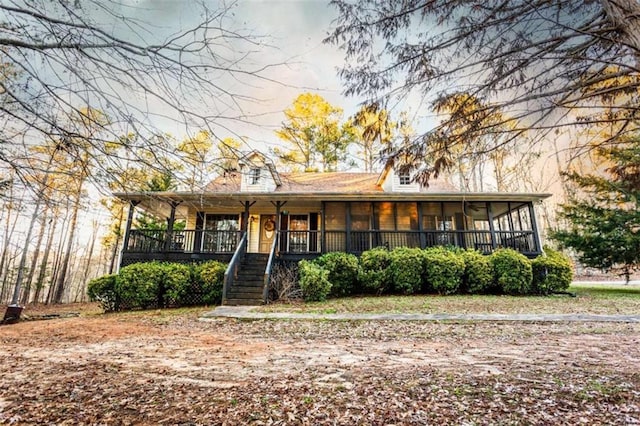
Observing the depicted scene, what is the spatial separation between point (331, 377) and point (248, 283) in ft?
26.5

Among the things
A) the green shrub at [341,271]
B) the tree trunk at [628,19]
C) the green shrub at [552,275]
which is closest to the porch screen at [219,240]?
the green shrub at [341,271]

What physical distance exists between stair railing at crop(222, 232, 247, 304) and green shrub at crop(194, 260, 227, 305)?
303 millimetres

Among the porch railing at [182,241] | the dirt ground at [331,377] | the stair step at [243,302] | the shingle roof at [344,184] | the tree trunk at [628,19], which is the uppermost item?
the shingle roof at [344,184]

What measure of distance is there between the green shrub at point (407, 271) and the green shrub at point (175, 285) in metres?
7.03

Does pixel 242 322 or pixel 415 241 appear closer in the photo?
pixel 242 322

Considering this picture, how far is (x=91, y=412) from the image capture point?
254cm

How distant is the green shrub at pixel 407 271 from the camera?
11.1 meters

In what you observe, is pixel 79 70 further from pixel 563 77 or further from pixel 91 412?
pixel 563 77

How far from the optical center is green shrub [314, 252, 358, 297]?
11.2 meters

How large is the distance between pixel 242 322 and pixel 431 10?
6.84 meters

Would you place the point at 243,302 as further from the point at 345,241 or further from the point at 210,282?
the point at 345,241

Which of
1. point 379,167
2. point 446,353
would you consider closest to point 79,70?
point 379,167

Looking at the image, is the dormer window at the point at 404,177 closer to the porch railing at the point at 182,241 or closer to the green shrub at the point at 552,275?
the green shrub at the point at 552,275

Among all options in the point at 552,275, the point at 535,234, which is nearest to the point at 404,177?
the point at 552,275
